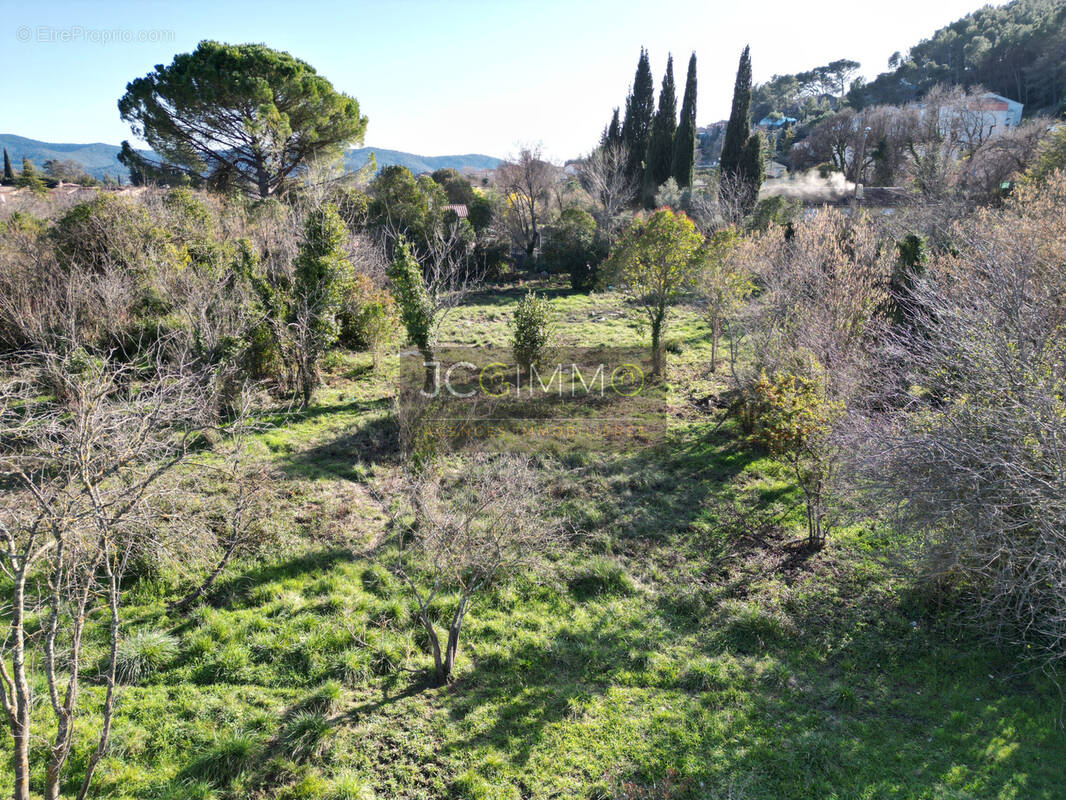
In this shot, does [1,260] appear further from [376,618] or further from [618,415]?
[618,415]

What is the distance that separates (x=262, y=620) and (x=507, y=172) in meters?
40.1

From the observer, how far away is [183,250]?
53.6 ft

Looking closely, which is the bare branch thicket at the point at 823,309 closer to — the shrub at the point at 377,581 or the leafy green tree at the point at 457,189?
the shrub at the point at 377,581

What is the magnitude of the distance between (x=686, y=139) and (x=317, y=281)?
30.3 m

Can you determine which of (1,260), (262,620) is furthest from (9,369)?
(262,620)

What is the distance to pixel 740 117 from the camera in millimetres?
34969

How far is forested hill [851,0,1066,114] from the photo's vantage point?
47.8 m

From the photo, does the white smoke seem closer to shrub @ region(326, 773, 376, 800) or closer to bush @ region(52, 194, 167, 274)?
bush @ region(52, 194, 167, 274)

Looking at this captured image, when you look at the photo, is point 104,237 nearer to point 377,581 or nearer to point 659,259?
point 377,581

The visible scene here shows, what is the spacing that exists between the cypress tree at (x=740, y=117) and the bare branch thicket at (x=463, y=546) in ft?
105

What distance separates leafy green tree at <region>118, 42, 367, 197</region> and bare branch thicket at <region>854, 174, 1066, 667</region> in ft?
83.0

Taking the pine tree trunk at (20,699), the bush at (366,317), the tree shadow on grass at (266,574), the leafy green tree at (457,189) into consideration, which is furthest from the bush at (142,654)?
the leafy green tree at (457,189)

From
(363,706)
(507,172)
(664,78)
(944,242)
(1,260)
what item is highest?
(664,78)

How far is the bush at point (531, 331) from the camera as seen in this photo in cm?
1450
